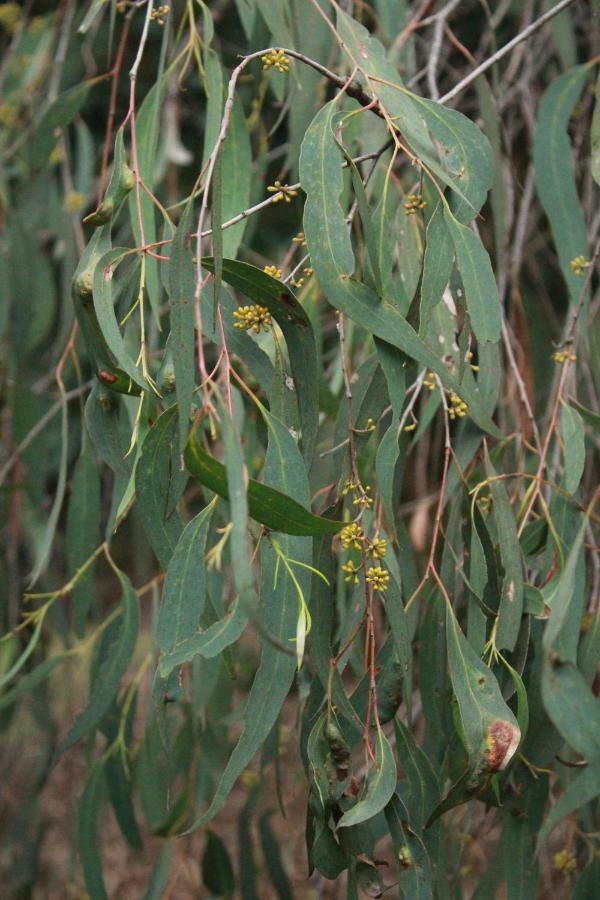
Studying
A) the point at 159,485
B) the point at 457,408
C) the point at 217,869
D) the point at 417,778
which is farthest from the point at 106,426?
the point at 217,869

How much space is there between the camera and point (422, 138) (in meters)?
0.93

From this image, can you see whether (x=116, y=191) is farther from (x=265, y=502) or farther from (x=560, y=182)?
(x=560, y=182)

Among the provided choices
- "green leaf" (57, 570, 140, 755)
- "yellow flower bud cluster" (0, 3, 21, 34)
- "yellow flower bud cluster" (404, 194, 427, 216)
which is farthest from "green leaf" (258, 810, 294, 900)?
"yellow flower bud cluster" (0, 3, 21, 34)

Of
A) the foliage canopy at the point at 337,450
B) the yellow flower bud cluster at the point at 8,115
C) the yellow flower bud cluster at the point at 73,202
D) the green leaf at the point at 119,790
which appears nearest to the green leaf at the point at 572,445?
the foliage canopy at the point at 337,450

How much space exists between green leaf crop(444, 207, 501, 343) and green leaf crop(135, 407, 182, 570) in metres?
0.27

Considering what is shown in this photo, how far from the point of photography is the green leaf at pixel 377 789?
85 cm

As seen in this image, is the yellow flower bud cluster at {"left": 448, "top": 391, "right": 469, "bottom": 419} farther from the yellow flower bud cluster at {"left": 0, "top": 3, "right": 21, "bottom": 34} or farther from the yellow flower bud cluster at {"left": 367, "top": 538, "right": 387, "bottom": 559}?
the yellow flower bud cluster at {"left": 0, "top": 3, "right": 21, "bottom": 34}

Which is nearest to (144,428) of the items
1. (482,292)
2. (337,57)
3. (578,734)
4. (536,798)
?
(482,292)

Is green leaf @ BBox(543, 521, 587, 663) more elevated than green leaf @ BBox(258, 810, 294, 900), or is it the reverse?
green leaf @ BBox(543, 521, 587, 663)

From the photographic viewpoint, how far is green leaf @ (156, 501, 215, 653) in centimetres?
86

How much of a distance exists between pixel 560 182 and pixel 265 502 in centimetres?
77

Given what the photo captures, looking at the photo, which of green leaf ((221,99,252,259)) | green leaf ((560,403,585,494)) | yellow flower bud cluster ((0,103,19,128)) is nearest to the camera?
green leaf ((560,403,585,494))

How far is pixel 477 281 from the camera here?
0.94 metres

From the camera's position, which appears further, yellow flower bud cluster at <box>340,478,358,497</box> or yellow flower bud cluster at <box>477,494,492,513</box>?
yellow flower bud cluster at <box>477,494,492,513</box>
